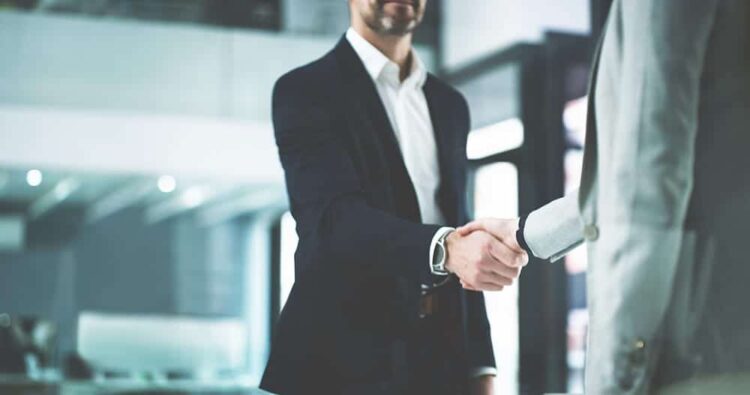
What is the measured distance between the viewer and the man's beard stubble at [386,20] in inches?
61.2

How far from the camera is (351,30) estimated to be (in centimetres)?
160

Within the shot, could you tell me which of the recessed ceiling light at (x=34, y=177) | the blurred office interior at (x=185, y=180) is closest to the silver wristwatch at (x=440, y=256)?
the blurred office interior at (x=185, y=180)

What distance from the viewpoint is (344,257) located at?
4.73 ft

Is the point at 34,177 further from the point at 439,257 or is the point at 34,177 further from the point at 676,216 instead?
the point at 676,216

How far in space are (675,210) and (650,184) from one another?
0.09 ft

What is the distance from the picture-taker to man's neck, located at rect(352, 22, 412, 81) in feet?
5.18

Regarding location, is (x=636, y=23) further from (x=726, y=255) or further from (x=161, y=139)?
(x=161, y=139)

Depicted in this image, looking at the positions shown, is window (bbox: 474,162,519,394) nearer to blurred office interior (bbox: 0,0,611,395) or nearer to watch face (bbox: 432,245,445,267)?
blurred office interior (bbox: 0,0,611,395)

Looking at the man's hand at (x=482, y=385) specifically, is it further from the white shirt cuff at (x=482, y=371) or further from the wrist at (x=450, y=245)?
the wrist at (x=450, y=245)

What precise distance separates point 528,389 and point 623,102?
3919 millimetres

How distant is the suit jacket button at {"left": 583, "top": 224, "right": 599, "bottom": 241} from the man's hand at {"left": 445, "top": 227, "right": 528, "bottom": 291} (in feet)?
1.24

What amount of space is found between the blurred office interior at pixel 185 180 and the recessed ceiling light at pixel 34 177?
0.02 meters

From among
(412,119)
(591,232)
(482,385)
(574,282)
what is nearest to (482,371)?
(482,385)

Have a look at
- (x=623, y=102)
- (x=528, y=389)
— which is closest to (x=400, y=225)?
(x=623, y=102)
